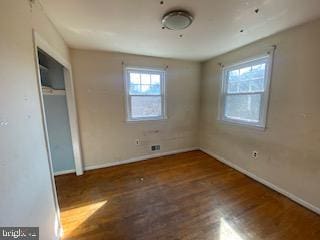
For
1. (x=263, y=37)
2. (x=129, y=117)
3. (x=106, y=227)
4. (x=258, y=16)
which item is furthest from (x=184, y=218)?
(x=263, y=37)

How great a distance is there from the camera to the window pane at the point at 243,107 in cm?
256

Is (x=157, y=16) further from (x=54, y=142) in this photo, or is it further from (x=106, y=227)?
(x=54, y=142)

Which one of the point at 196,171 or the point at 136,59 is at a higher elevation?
the point at 136,59

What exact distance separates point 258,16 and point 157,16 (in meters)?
1.15

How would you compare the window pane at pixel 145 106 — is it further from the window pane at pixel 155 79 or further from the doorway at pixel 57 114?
the doorway at pixel 57 114

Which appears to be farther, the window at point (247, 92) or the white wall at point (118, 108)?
the white wall at point (118, 108)

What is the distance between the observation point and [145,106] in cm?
340

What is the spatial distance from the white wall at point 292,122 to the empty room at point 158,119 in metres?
0.01

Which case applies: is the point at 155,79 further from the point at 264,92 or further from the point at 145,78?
the point at 264,92

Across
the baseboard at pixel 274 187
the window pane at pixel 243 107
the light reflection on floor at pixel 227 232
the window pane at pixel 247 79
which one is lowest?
the light reflection on floor at pixel 227 232

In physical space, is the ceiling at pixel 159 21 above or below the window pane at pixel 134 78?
above

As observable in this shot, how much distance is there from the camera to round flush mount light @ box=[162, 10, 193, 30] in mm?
1613

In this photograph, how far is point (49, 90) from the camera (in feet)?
8.38

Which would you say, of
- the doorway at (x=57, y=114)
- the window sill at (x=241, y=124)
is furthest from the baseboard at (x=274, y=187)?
the doorway at (x=57, y=114)
